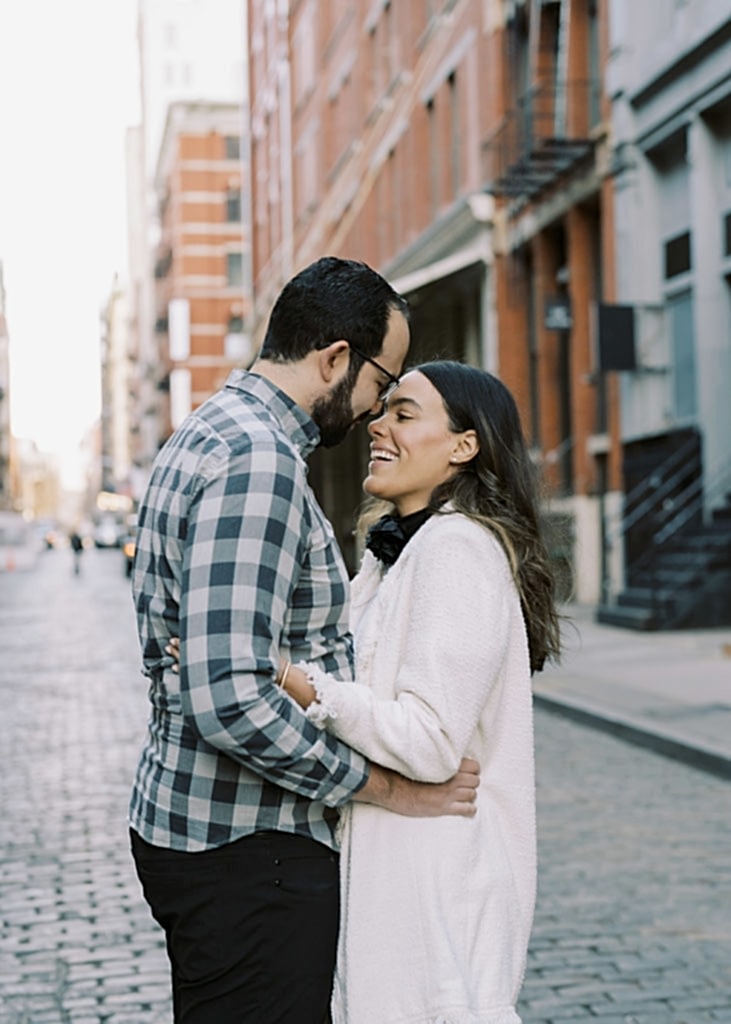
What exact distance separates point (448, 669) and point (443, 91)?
2984 cm

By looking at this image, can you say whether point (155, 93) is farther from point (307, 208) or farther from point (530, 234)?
point (530, 234)

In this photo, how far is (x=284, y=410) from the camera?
2752mm

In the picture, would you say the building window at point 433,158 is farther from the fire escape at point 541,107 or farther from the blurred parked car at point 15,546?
the blurred parked car at point 15,546

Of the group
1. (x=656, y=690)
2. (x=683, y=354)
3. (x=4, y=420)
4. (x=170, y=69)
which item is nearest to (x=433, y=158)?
(x=683, y=354)

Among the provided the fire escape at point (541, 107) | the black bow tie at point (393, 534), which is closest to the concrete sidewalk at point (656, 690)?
the black bow tie at point (393, 534)

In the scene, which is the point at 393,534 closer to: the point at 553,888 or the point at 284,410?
the point at 284,410

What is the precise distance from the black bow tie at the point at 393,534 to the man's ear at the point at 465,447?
111 mm

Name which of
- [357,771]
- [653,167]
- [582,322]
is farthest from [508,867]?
[582,322]

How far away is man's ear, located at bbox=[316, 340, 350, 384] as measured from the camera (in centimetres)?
274

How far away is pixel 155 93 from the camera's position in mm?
118938

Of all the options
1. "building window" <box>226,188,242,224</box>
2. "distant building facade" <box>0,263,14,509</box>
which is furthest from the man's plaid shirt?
"distant building facade" <box>0,263,14,509</box>

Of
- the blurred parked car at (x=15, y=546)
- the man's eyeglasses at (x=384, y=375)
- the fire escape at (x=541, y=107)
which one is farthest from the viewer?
the blurred parked car at (x=15, y=546)

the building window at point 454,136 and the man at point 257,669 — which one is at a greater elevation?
the building window at point 454,136

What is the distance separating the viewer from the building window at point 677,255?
21.4 metres
